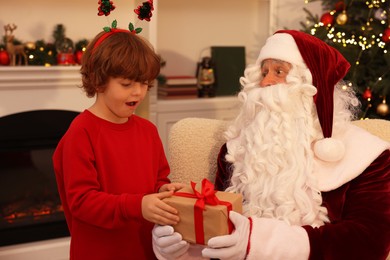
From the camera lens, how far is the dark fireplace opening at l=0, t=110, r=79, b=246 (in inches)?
146

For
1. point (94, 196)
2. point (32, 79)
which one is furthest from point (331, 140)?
point (32, 79)

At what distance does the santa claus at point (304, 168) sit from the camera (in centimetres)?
178

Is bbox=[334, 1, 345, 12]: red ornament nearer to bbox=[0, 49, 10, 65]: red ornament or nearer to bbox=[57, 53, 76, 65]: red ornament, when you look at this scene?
bbox=[57, 53, 76, 65]: red ornament

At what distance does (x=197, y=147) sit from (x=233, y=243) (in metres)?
0.71

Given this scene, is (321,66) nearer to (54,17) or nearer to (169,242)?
(169,242)

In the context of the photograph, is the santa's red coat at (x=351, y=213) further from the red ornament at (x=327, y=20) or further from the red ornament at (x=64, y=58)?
the red ornament at (x=64, y=58)

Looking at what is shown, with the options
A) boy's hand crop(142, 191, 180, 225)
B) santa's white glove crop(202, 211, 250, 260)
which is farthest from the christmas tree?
boy's hand crop(142, 191, 180, 225)

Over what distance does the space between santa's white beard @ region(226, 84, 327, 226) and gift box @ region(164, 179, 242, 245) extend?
0.27 meters

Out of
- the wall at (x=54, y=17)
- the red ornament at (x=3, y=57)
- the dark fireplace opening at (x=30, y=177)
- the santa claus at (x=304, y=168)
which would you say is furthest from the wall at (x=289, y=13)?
the santa claus at (x=304, y=168)

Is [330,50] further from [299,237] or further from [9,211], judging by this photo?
[9,211]

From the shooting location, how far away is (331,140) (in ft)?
6.24

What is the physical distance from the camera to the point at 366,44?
12.7 feet

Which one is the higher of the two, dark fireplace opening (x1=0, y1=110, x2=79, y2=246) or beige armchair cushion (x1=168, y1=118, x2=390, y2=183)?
beige armchair cushion (x1=168, y1=118, x2=390, y2=183)

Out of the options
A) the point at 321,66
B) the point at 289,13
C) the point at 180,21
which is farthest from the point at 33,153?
the point at 321,66
